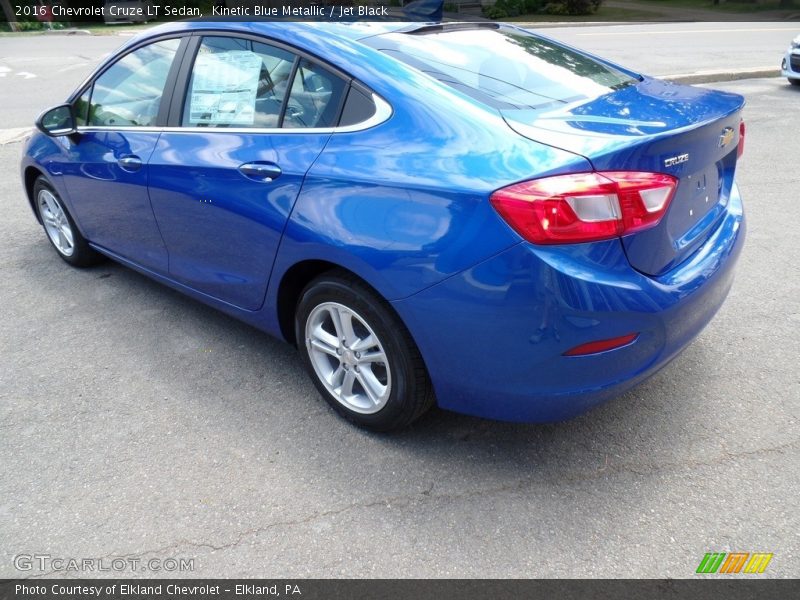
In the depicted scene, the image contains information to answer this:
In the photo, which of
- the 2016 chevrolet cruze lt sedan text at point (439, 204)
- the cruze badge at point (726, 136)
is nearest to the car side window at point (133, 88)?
the 2016 chevrolet cruze lt sedan text at point (439, 204)

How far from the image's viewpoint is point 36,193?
194 inches

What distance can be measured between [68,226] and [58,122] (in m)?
0.74

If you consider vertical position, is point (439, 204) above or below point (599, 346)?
above

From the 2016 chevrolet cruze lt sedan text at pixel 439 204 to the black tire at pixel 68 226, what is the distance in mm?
1077

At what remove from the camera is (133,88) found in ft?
12.8

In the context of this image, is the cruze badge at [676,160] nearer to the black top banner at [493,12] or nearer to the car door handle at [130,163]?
the car door handle at [130,163]

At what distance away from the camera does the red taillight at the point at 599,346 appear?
2.33m

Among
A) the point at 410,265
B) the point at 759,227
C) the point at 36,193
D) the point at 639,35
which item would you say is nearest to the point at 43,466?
the point at 410,265

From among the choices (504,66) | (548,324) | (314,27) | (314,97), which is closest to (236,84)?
(314,27)

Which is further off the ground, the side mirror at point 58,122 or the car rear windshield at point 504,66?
the car rear windshield at point 504,66

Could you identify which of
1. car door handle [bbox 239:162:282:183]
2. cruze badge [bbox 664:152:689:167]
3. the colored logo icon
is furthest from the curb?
the colored logo icon

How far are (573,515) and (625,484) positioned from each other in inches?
10.8

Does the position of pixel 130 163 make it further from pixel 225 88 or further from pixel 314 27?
pixel 314 27

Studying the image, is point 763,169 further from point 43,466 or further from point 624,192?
point 43,466
